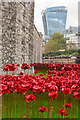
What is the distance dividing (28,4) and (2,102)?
595 centimetres

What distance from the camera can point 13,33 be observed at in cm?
577

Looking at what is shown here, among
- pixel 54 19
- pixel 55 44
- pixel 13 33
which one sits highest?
pixel 54 19

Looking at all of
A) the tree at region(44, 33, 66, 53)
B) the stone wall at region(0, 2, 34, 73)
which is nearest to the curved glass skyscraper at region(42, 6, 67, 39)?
the tree at region(44, 33, 66, 53)

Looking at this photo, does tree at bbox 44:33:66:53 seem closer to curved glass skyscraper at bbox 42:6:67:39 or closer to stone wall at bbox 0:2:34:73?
curved glass skyscraper at bbox 42:6:67:39

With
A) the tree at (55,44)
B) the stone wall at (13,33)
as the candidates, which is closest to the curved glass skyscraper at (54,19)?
the tree at (55,44)

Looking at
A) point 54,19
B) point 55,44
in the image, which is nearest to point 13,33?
point 55,44

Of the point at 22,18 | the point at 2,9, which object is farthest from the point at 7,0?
the point at 22,18

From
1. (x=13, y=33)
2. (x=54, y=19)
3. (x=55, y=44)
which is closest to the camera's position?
(x=13, y=33)

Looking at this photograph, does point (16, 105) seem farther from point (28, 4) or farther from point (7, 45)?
point (28, 4)

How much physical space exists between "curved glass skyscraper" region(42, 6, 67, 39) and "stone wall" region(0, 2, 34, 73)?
61595 millimetres

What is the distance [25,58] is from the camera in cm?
636

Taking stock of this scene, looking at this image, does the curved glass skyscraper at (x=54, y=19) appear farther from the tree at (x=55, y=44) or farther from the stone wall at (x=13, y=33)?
the stone wall at (x=13, y=33)

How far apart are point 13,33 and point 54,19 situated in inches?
2515

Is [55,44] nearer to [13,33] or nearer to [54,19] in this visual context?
[54,19]
